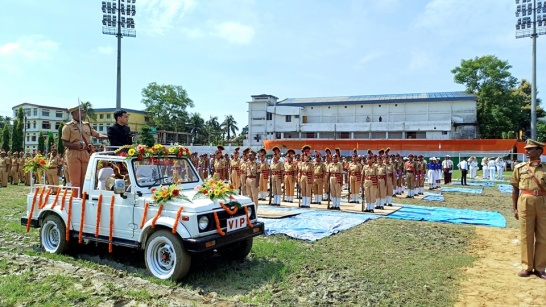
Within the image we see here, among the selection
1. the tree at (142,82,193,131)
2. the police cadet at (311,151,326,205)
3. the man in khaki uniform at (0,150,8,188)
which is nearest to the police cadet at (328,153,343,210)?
the police cadet at (311,151,326,205)

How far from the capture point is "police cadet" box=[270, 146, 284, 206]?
1406 centimetres

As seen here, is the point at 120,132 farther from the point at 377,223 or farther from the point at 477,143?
the point at 477,143

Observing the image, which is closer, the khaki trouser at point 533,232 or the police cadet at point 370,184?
the khaki trouser at point 533,232

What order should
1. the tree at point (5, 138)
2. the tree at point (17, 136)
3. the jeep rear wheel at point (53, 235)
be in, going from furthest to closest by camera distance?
the tree at point (5, 138) → the tree at point (17, 136) → the jeep rear wheel at point (53, 235)

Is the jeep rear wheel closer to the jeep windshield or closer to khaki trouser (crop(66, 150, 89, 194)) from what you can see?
khaki trouser (crop(66, 150, 89, 194))

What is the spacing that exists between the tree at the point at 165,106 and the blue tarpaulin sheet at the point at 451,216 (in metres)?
63.0

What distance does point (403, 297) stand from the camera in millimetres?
5062

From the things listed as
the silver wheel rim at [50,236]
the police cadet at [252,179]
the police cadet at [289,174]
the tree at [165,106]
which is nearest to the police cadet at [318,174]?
the police cadet at [289,174]

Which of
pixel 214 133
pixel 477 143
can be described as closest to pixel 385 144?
pixel 477 143

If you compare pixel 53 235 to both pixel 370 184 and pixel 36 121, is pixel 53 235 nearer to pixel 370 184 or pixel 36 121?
pixel 370 184

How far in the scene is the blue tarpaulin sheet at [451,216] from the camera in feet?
35.8

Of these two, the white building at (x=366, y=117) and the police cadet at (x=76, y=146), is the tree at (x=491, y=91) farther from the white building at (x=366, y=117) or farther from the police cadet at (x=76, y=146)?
the police cadet at (x=76, y=146)

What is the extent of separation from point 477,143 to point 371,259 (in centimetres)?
3243

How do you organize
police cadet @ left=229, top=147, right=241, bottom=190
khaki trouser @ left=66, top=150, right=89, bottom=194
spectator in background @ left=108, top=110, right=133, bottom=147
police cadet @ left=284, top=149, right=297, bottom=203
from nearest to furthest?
→ spectator in background @ left=108, top=110, right=133, bottom=147
khaki trouser @ left=66, top=150, right=89, bottom=194
police cadet @ left=284, top=149, right=297, bottom=203
police cadet @ left=229, top=147, right=241, bottom=190
